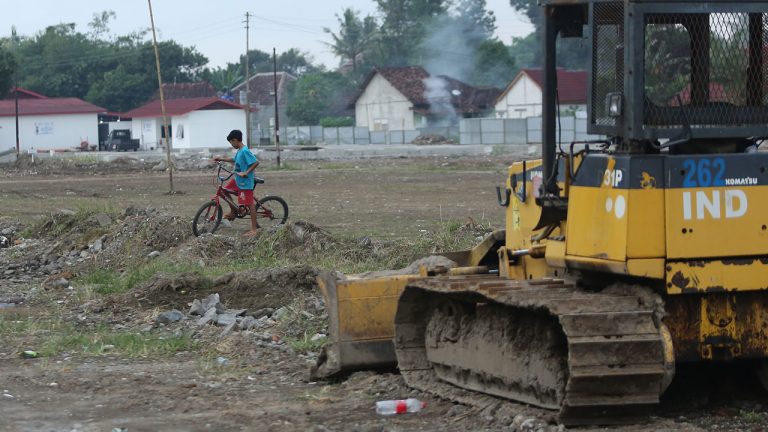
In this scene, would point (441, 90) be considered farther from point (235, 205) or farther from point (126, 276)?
point (126, 276)

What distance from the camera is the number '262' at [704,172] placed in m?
7.08

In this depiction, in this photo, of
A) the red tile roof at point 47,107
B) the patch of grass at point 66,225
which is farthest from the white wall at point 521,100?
the patch of grass at point 66,225

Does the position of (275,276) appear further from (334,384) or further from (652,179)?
(652,179)

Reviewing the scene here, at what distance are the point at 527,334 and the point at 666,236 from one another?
1.25m

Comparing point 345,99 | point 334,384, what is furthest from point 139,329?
point 345,99

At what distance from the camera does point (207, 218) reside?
780 inches

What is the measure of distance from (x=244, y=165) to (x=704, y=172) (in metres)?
13.3

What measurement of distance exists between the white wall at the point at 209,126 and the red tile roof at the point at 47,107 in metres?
8.73

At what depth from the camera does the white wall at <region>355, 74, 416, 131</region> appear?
95.6 metres

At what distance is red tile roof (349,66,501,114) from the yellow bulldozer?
85.7 m

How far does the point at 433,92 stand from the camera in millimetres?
95188

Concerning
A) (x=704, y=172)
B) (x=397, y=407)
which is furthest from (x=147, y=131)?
(x=704, y=172)

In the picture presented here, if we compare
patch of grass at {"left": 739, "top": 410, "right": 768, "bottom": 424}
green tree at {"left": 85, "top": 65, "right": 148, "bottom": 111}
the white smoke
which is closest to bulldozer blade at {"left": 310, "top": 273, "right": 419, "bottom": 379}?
patch of grass at {"left": 739, "top": 410, "right": 768, "bottom": 424}

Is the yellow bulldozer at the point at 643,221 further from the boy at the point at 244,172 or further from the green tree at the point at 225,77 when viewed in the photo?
the green tree at the point at 225,77
